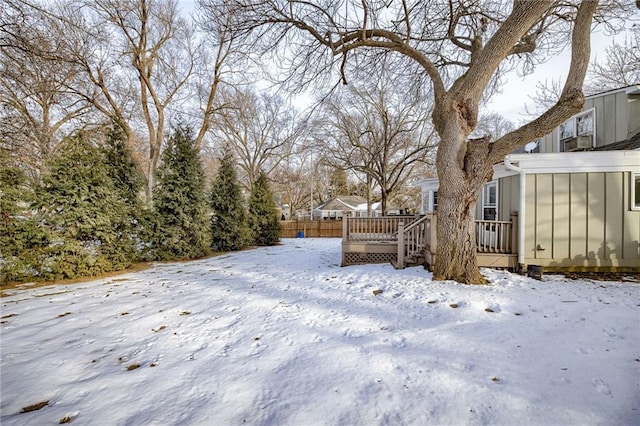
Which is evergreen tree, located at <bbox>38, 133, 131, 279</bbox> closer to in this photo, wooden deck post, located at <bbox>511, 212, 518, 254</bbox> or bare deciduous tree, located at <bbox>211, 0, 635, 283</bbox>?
bare deciduous tree, located at <bbox>211, 0, 635, 283</bbox>

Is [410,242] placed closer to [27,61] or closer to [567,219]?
[567,219]

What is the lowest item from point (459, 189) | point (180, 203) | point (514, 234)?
point (514, 234)

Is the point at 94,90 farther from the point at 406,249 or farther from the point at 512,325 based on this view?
the point at 512,325

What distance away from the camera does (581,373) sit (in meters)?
2.43

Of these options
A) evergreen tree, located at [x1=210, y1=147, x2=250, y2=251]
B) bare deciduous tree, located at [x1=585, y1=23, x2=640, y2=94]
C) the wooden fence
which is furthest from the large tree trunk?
the wooden fence

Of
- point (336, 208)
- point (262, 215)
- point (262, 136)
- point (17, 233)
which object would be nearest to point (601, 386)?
point (17, 233)

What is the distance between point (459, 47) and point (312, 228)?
1417 centimetres

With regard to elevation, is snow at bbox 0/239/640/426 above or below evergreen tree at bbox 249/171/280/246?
below

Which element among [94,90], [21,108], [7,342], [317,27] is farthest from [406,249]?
[94,90]

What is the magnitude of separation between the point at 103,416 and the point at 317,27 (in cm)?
728

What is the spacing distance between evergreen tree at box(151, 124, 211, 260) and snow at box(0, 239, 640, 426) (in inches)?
154

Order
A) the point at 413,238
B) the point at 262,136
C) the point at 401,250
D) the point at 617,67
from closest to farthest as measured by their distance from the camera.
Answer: the point at 401,250, the point at 413,238, the point at 617,67, the point at 262,136

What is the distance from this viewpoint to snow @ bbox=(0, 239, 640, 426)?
2027 millimetres

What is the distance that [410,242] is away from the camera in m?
7.28
